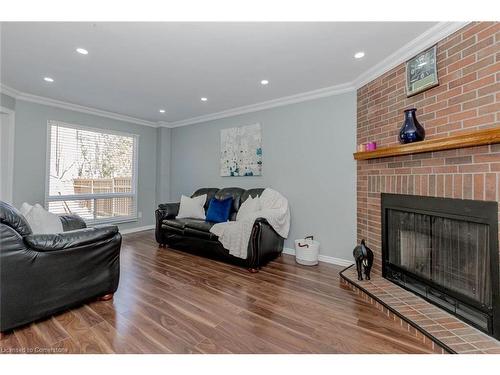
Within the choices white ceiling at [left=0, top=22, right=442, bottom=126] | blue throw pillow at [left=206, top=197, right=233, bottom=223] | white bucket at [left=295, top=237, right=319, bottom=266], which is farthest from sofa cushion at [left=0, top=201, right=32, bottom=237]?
white bucket at [left=295, top=237, right=319, bottom=266]

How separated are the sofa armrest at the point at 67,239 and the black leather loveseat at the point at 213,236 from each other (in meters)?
1.35

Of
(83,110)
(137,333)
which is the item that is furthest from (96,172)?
(137,333)

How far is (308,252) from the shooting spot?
316 centimetres

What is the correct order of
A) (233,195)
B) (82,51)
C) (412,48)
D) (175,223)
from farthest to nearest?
1. (233,195)
2. (175,223)
3. (82,51)
4. (412,48)

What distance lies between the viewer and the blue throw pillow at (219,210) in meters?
3.70

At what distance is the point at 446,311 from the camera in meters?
1.84

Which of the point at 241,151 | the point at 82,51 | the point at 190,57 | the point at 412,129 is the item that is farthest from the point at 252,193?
the point at 82,51

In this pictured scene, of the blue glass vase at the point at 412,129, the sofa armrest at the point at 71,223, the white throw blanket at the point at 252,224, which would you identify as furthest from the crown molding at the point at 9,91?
the blue glass vase at the point at 412,129

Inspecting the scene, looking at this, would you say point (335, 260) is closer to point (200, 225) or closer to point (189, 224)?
point (200, 225)

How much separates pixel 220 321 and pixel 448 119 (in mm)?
2477

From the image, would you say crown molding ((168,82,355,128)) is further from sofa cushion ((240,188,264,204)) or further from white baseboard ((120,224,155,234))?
white baseboard ((120,224,155,234))

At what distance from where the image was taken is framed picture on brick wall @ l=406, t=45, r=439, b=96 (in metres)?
2.05

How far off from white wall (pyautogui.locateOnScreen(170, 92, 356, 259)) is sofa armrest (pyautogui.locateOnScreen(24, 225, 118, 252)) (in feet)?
8.05
